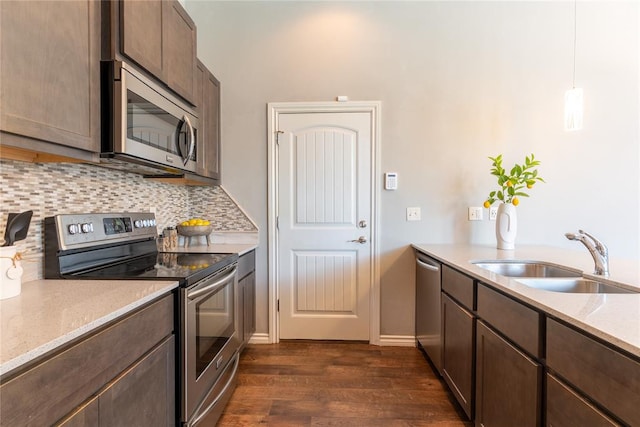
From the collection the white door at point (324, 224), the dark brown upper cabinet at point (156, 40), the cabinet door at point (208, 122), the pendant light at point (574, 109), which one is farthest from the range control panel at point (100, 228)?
the pendant light at point (574, 109)

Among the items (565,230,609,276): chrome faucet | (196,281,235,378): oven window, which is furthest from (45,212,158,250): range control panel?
(565,230,609,276): chrome faucet

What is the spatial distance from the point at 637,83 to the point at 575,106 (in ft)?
3.72

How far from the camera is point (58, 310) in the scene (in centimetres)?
88

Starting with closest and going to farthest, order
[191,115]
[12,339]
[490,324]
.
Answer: [12,339]
[490,324]
[191,115]

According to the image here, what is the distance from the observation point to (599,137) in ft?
8.13

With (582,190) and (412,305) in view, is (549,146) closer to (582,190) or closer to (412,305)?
(582,190)

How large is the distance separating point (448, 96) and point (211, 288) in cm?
234

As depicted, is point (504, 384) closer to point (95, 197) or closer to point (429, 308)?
point (429, 308)

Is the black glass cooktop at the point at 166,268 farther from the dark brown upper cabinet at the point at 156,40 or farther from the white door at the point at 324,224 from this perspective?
the dark brown upper cabinet at the point at 156,40

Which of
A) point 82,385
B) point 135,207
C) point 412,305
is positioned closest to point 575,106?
point 412,305

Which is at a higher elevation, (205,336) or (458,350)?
(205,336)

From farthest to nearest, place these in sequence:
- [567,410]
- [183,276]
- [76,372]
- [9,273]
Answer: [183,276] < [9,273] < [567,410] < [76,372]

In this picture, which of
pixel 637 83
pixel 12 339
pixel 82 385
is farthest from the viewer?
pixel 637 83

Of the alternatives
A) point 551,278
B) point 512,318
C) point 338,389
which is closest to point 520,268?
point 551,278
